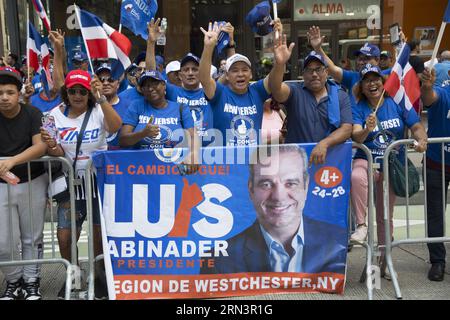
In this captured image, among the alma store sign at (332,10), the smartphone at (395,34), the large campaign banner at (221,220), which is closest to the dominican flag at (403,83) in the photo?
the large campaign banner at (221,220)

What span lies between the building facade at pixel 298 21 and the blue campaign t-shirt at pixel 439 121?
9016 mm

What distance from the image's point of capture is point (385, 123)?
5.07m

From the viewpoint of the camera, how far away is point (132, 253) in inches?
183

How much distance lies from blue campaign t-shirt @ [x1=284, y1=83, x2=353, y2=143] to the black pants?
1158 mm

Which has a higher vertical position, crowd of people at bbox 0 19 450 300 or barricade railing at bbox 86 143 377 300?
crowd of people at bbox 0 19 450 300

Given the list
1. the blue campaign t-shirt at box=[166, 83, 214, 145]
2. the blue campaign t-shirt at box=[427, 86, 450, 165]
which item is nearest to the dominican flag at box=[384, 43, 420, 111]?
the blue campaign t-shirt at box=[427, 86, 450, 165]

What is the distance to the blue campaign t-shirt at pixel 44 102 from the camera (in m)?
6.13

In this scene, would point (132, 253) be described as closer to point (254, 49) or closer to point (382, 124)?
point (382, 124)

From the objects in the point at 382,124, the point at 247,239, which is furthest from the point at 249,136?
the point at 382,124

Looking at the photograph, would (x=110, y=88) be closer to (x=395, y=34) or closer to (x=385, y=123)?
(x=385, y=123)

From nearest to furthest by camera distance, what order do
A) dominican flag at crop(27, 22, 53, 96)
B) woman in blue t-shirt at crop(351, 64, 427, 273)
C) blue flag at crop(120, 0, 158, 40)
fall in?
woman in blue t-shirt at crop(351, 64, 427, 273) → blue flag at crop(120, 0, 158, 40) → dominican flag at crop(27, 22, 53, 96)

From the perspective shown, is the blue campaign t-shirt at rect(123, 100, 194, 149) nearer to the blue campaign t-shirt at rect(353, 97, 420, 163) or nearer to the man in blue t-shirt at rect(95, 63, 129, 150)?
the man in blue t-shirt at rect(95, 63, 129, 150)

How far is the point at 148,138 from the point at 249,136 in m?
0.89

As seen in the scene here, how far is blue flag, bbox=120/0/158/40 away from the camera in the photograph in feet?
19.7
